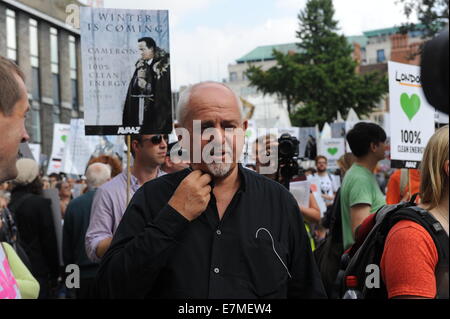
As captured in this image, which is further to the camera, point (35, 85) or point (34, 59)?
point (35, 85)

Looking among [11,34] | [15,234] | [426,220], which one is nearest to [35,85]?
[11,34]

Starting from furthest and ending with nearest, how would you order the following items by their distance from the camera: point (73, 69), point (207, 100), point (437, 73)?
point (73, 69) → point (207, 100) → point (437, 73)

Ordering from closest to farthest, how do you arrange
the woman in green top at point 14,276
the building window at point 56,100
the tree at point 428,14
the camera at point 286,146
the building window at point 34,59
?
the woman in green top at point 14,276 < the camera at point 286,146 < the tree at point 428,14 < the building window at point 34,59 < the building window at point 56,100

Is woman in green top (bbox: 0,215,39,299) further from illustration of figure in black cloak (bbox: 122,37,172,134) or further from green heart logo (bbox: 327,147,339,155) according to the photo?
green heart logo (bbox: 327,147,339,155)

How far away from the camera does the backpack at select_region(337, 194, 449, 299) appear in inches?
110

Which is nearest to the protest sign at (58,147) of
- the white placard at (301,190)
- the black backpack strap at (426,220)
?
the white placard at (301,190)

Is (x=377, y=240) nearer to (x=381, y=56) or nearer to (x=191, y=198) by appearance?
(x=191, y=198)

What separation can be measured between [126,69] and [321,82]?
47.0 meters

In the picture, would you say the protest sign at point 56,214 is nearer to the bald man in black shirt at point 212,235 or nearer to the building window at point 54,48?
the bald man in black shirt at point 212,235

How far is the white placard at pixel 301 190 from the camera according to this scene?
5.50 meters

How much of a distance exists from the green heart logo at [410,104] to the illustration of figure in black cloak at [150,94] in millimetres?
2221

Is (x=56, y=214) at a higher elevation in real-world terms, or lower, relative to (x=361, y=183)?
lower

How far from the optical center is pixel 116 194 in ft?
15.1

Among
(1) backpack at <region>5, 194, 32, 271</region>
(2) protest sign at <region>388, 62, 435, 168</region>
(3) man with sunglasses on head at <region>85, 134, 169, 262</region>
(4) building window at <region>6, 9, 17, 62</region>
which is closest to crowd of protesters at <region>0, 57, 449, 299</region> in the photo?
(1) backpack at <region>5, 194, 32, 271</region>
